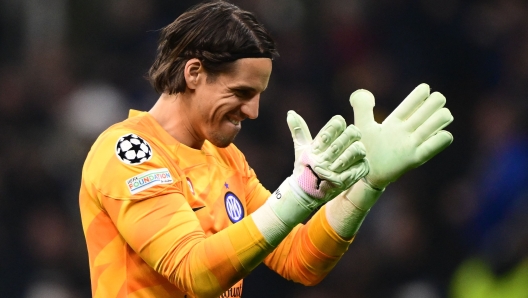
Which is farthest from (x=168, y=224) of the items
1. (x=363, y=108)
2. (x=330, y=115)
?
(x=330, y=115)

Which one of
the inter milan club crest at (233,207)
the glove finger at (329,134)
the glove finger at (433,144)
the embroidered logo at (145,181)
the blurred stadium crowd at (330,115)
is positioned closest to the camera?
the glove finger at (329,134)

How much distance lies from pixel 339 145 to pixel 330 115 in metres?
2.51

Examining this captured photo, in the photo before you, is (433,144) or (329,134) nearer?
(329,134)

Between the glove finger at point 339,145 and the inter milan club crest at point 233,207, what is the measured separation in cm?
51

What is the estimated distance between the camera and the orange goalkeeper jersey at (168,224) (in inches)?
74.6

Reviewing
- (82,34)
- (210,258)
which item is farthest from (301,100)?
(210,258)

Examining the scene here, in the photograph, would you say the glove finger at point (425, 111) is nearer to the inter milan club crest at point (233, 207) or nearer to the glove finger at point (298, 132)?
the glove finger at point (298, 132)

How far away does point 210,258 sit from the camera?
1.87 m

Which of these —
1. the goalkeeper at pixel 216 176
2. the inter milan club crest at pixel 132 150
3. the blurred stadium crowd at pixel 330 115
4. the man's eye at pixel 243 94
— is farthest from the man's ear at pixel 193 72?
the blurred stadium crowd at pixel 330 115

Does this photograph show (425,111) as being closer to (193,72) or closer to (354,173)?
(354,173)

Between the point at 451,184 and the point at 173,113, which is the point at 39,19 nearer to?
the point at 173,113

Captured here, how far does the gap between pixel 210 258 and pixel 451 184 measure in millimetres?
2778

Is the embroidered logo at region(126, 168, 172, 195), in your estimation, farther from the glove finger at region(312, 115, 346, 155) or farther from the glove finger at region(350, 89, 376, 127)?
the glove finger at region(350, 89, 376, 127)

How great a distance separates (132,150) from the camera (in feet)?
6.75
